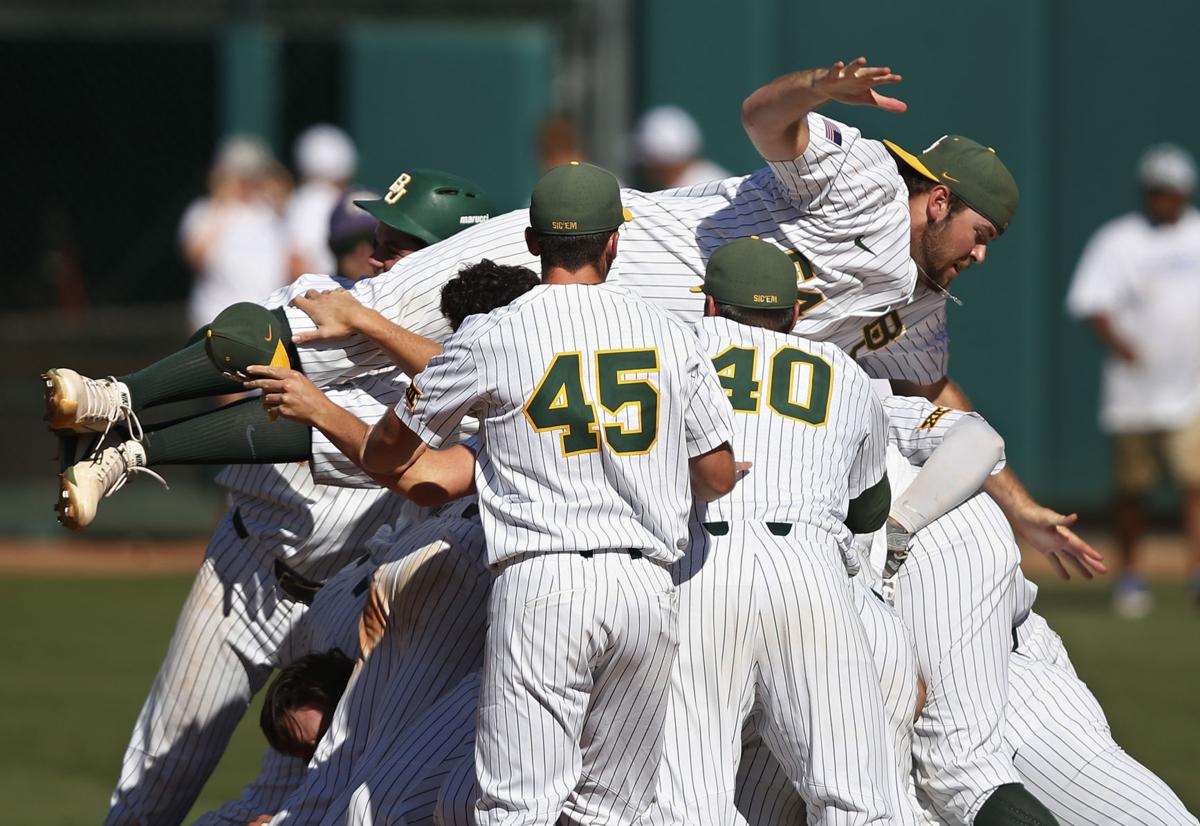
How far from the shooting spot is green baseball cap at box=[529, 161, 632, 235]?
4.19 metres

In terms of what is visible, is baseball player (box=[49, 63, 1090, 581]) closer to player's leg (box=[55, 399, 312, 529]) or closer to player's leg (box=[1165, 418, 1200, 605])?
player's leg (box=[55, 399, 312, 529])

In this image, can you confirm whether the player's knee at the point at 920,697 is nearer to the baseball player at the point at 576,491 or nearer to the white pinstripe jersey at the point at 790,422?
the white pinstripe jersey at the point at 790,422

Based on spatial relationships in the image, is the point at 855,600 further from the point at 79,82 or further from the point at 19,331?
the point at 79,82

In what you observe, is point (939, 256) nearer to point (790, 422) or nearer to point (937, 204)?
point (937, 204)

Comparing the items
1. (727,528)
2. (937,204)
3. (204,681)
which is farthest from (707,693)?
(204,681)

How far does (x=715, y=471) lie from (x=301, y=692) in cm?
136

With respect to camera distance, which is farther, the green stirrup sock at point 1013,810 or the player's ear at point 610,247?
the green stirrup sock at point 1013,810

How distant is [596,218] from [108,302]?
17.3 m

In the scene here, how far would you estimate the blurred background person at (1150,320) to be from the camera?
10.4 metres

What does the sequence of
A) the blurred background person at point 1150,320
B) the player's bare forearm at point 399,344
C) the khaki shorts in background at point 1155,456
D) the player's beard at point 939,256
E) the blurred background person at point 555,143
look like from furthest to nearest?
the blurred background person at point 555,143 → the blurred background person at point 1150,320 → the khaki shorts in background at point 1155,456 → the player's beard at point 939,256 → the player's bare forearm at point 399,344

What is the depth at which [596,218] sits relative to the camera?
4211mm

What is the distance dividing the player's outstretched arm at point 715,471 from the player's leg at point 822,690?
0.69 ft

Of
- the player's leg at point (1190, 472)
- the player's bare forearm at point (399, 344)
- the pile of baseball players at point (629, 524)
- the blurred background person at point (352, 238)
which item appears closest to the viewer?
the pile of baseball players at point (629, 524)

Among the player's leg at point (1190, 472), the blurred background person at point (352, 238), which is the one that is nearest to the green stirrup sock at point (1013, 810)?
the blurred background person at point (352, 238)
